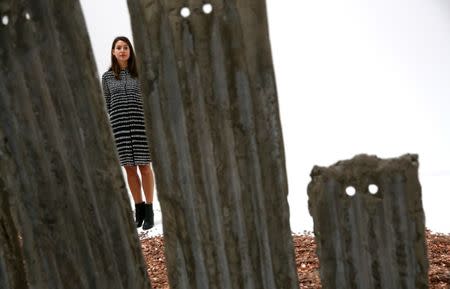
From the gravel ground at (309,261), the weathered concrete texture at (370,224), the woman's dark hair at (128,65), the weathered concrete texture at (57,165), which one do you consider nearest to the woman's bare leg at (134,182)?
the gravel ground at (309,261)

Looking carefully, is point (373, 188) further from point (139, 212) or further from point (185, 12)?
point (139, 212)

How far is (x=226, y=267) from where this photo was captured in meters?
1.09

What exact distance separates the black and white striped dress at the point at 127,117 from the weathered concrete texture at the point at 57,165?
124cm

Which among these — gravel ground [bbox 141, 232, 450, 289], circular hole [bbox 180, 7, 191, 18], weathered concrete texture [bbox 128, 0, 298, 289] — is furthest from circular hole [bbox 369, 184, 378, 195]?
gravel ground [bbox 141, 232, 450, 289]

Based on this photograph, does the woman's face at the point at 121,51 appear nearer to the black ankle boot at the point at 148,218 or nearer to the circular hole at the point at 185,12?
the black ankle boot at the point at 148,218

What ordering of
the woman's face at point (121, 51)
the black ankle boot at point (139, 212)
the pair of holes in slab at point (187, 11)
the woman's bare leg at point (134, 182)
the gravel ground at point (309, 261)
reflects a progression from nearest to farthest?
the pair of holes in slab at point (187, 11), the gravel ground at point (309, 261), the woman's face at point (121, 51), the woman's bare leg at point (134, 182), the black ankle boot at point (139, 212)

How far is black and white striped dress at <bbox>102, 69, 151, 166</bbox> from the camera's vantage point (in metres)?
2.37

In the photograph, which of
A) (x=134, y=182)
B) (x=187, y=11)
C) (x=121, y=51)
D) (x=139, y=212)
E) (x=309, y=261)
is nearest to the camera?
(x=187, y=11)

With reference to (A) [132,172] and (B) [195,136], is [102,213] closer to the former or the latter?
(B) [195,136]

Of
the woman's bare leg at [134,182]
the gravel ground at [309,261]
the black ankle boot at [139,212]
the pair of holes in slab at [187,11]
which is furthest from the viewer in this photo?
the black ankle boot at [139,212]

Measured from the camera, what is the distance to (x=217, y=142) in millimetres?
1022

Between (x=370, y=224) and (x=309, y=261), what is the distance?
98 centimetres

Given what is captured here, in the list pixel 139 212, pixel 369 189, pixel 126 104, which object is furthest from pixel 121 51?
pixel 369 189

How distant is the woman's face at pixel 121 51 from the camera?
2.36 metres
